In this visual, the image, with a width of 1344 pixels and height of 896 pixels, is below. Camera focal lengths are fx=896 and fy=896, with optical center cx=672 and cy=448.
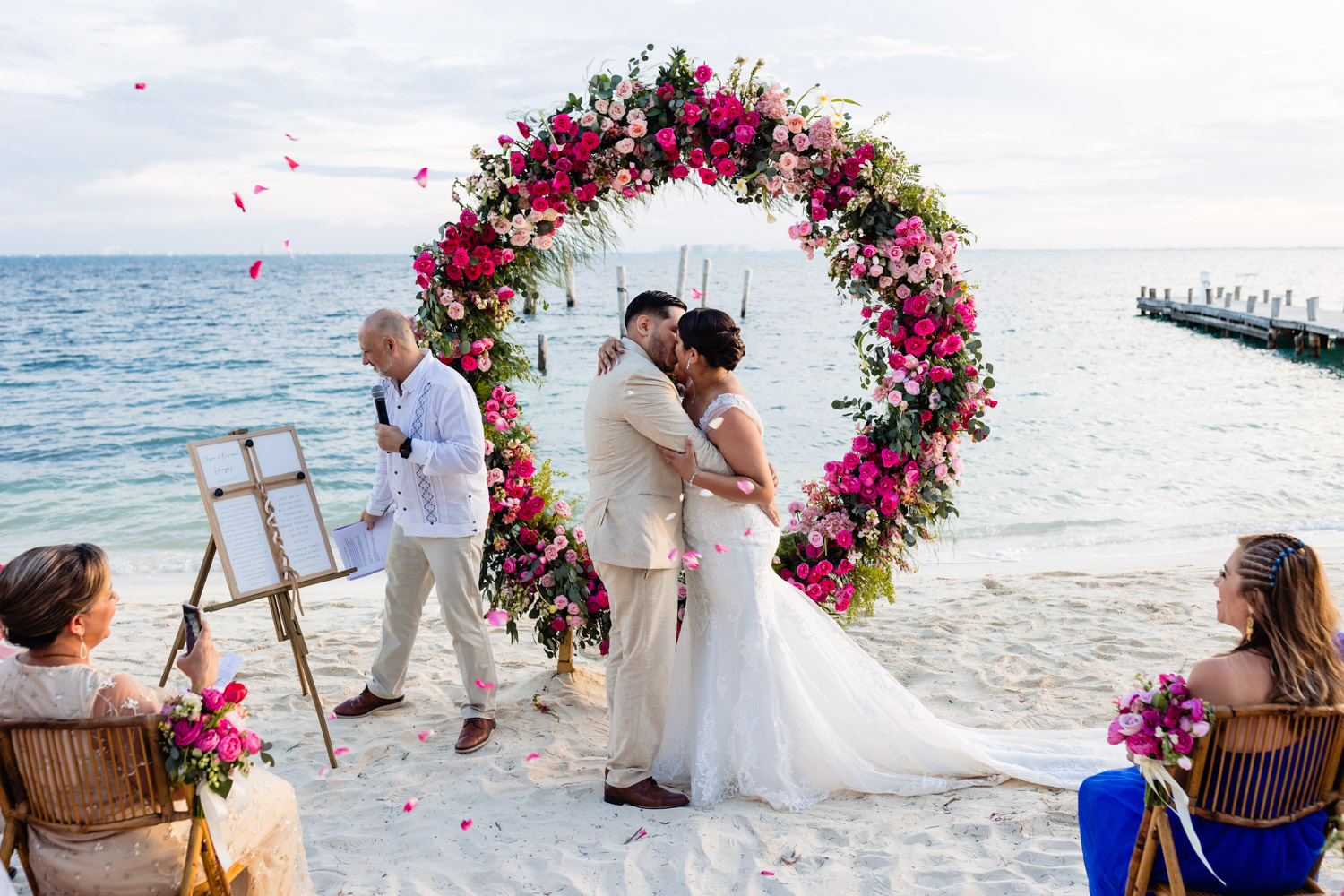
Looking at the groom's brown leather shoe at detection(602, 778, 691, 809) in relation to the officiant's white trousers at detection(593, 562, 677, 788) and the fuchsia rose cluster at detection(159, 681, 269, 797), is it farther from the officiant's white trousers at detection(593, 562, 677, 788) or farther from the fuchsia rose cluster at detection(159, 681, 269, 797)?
the fuchsia rose cluster at detection(159, 681, 269, 797)

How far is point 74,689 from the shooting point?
247 centimetres

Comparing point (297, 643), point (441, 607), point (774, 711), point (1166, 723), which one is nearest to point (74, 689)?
point (297, 643)

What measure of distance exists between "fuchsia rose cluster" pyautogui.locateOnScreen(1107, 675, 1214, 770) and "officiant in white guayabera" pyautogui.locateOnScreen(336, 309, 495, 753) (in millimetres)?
3081

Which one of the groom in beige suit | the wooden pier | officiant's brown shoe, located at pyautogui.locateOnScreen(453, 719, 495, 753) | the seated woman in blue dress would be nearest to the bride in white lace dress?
the groom in beige suit

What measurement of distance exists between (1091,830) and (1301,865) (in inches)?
21.9

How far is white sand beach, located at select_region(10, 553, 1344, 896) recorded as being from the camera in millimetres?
3416

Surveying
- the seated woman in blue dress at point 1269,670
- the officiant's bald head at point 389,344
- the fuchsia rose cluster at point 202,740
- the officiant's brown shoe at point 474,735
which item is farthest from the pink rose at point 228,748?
the seated woman in blue dress at point 1269,670

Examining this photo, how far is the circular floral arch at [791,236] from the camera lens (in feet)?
16.0

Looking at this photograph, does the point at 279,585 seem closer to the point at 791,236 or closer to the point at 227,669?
the point at 227,669

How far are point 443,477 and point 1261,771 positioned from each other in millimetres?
3509

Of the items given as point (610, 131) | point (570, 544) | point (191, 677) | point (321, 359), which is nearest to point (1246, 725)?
point (191, 677)

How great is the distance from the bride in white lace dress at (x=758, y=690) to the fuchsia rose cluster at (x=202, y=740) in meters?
1.94

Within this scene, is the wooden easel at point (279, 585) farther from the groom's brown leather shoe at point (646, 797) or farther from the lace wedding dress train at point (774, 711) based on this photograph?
the lace wedding dress train at point (774, 711)

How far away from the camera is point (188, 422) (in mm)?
18047
